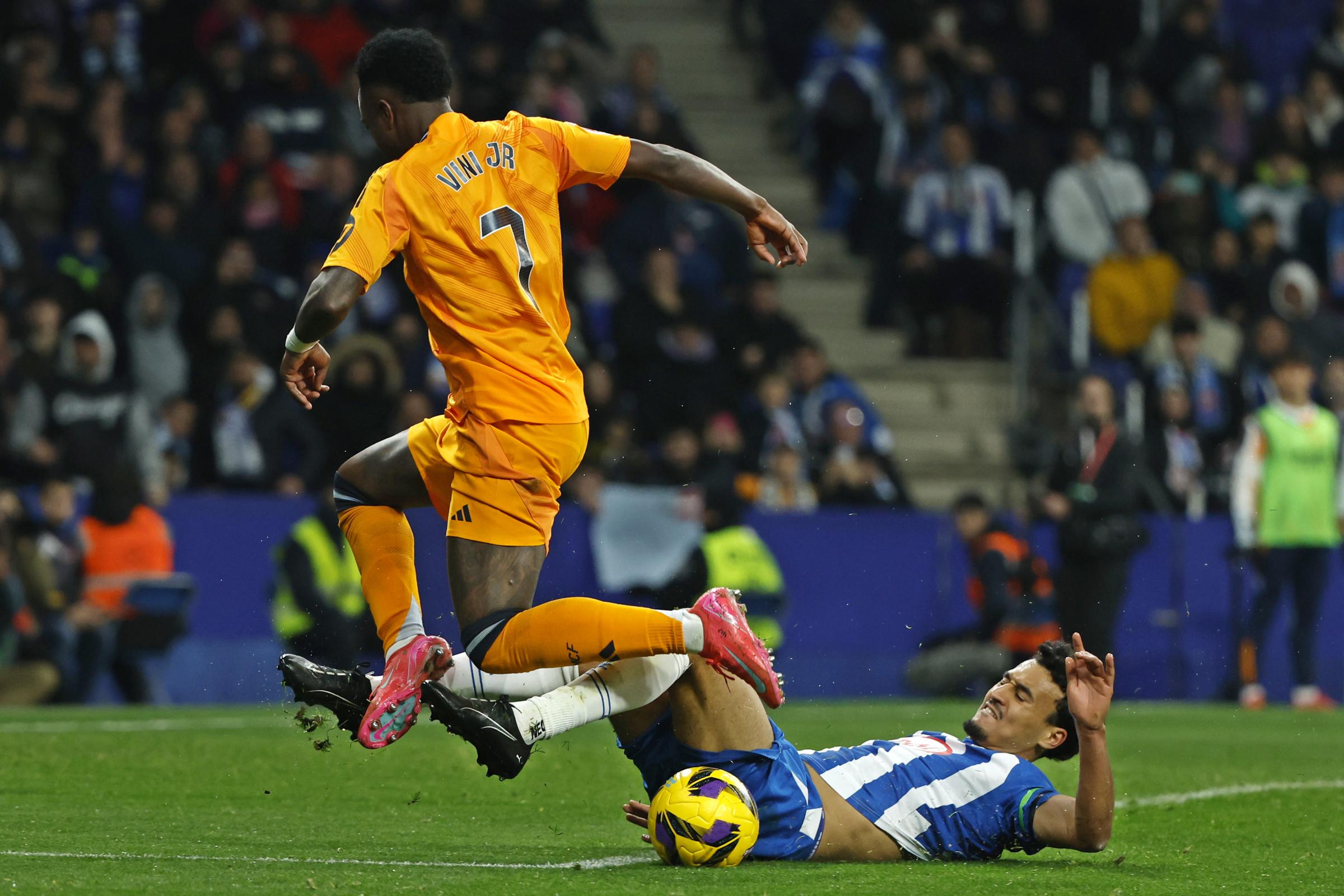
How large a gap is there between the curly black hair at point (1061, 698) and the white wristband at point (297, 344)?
2.24 meters

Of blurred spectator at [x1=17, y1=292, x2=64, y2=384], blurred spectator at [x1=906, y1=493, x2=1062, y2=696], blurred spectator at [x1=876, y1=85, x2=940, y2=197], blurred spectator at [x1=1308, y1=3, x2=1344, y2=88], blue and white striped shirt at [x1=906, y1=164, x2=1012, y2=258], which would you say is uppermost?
blurred spectator at [x1=1308, y1=3, x2=1344, y2=88]

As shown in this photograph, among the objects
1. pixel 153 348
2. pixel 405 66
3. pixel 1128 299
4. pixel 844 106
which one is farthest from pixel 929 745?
pixel 844 106

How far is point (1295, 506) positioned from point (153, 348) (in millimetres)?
7516

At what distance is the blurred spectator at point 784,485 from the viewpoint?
14.0 metres

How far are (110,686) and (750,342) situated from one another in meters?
5.13

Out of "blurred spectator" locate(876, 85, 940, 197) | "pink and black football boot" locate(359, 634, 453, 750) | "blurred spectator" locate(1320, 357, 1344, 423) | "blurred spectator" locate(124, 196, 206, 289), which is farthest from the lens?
"blurred spectator" locate(876, 85, 940, 197)

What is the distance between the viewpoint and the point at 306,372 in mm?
5965

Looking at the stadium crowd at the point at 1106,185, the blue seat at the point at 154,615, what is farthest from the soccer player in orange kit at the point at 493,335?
the stadium crowd at the point at 1106,185

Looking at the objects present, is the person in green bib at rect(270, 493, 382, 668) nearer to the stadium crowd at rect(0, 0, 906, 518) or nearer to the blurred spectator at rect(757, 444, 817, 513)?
Answer: the stadium crowd at rect(0, 0, 906, 518)

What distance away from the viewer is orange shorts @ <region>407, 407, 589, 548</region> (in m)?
5.86

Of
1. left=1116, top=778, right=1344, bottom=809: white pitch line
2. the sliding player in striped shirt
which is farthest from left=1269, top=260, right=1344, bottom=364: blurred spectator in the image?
the sliding player in striped shirt

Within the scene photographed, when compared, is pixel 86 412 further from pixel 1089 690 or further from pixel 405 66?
pixel 1089 690

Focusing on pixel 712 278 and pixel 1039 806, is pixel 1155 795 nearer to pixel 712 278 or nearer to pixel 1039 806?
pixel 1039 806

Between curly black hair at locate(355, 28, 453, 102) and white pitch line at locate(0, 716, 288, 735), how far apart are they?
4.86m
